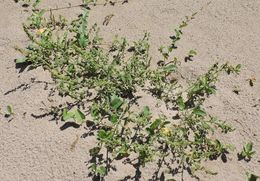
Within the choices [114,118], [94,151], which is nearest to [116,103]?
[114,118]

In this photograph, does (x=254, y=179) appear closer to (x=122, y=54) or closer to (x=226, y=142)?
(x=226, y=142)

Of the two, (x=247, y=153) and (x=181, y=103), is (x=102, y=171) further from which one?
(x=247, y=153)

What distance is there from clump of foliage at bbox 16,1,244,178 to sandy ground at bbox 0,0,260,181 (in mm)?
86

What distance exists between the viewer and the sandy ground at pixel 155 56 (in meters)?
2.94

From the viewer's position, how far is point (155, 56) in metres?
3.59

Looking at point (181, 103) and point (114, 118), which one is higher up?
point (181, 103)

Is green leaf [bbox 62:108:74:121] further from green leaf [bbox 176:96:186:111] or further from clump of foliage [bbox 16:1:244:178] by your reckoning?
green leaf [bbox 176:96:186:111]

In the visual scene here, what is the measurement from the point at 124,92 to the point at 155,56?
480 mm

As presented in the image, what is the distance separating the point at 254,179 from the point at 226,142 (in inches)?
13.3

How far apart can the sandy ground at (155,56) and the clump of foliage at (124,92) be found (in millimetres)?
86

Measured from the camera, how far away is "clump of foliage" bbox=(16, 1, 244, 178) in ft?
9.76

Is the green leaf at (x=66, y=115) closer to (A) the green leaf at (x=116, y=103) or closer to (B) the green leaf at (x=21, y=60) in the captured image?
(A) the green leaf at (x=116, y=103)

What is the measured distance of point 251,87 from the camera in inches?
131

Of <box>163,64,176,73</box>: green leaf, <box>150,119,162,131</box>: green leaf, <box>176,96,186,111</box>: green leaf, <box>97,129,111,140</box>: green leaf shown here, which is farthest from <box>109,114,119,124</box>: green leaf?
<box>163,64,176,73</box>: green leaf
